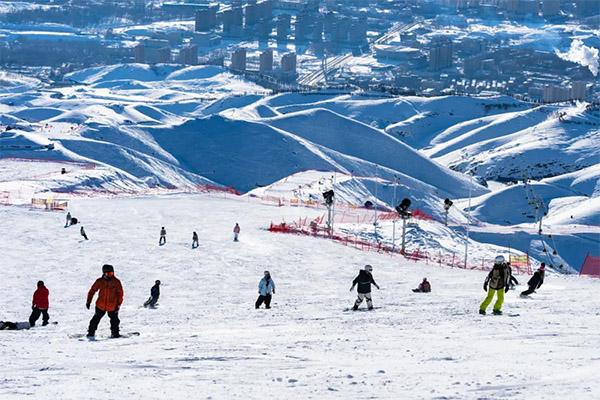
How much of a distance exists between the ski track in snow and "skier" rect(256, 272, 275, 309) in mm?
394

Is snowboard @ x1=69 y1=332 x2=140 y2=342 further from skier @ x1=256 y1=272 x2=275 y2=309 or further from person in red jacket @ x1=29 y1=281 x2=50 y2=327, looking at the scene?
skier @ x1=256 y1=272 x2=275 y2=309

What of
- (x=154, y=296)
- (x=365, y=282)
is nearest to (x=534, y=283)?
(x=365, y=282)

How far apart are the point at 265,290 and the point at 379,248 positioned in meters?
19.6

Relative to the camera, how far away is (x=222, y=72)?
7810 inches

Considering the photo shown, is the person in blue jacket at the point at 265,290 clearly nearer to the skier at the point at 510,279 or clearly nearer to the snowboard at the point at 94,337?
the skier at the point at 510,279

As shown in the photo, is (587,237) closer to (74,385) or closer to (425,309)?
(425,309)

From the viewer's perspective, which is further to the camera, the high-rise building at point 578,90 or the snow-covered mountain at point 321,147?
the high-rise building at point 578,90

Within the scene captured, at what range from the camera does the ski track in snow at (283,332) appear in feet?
45.7

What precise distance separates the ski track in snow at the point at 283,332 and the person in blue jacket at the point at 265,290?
1.29 feet

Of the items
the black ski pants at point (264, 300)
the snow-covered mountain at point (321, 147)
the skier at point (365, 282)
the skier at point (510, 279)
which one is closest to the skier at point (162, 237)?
the snow-covered mountain at point (321, 147)

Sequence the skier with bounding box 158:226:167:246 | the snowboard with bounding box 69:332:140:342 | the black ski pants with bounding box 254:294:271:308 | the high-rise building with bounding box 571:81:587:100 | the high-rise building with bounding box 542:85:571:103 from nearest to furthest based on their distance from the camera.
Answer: the snowboard with bounding box 69:332:140:342 → the black ski pants with bounding box 254:294:271:308 → the skier with bounding box 158:226:167:246 → the high-rise building with bounding box 571:81:587:100 → the high-rise building with bounding box 542:85:571:103

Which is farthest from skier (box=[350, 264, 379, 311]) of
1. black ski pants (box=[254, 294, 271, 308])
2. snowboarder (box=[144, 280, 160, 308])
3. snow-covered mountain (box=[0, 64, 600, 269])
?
snow-covered mountain (box=[0, 64, 600, 269])

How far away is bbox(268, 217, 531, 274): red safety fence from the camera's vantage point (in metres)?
43.6

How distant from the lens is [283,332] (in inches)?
776
